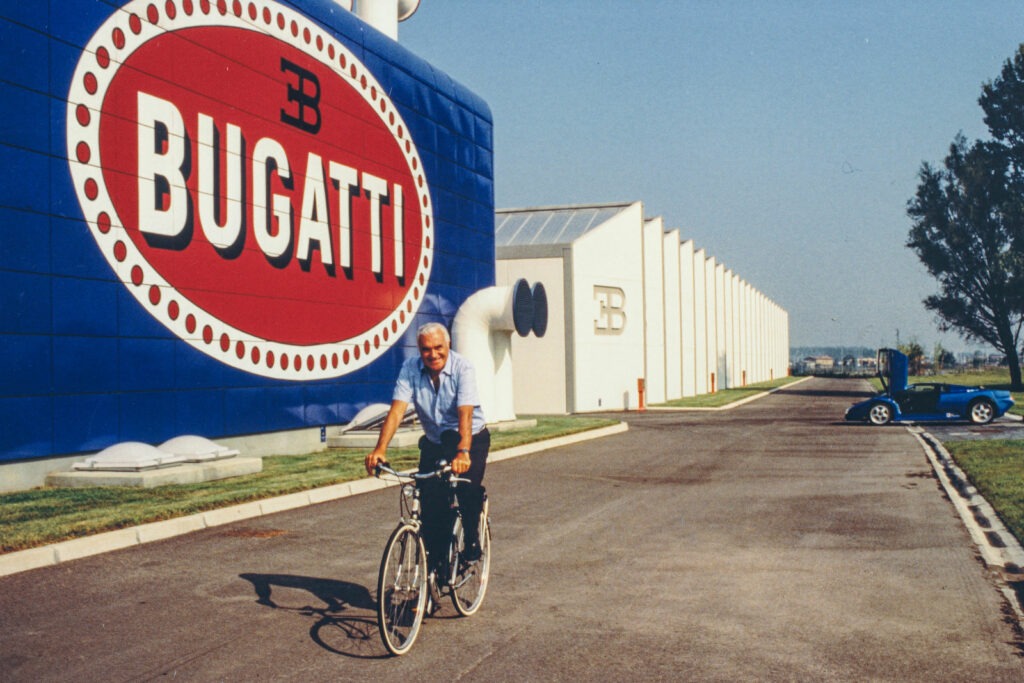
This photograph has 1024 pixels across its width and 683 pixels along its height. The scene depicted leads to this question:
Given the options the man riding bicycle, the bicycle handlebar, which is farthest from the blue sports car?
the bicycle handlebar

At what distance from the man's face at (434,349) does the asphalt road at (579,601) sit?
5.68 feet

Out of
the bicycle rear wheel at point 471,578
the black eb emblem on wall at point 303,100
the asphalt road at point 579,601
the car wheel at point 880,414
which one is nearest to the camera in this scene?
the asphalt road at point 579,601

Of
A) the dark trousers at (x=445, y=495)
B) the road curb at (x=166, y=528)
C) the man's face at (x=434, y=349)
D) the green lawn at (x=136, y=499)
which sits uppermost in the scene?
the man's face at (x=434, y=349)

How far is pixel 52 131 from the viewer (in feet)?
46.7

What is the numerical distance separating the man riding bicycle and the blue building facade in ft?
30.0

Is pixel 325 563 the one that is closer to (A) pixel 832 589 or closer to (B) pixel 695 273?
(A) pixel 832 589

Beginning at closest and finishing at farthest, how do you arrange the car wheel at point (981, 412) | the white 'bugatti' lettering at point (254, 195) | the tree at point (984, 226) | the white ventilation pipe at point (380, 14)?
the white 'bugatti' lettering at point (254, 195), the white ventilation pipe at point (380, 14), the car wheel at point (981, 412), the tree at point (984, 226)

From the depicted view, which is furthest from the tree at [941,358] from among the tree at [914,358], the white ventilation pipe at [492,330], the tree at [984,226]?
the white ventilation pipe at [492,330]

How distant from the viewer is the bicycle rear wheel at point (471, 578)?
676cm

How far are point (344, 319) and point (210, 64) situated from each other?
20.3ft

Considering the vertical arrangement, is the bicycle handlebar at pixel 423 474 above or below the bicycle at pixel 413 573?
above

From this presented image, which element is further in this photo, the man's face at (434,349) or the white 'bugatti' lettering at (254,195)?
the white 'bugatti' lettering at (254,195)

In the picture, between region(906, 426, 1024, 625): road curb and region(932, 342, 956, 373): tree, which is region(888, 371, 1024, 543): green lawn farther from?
region(932, 342, 956, 373): tree

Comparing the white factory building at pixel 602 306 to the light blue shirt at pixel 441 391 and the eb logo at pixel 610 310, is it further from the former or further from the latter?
the light blue shirt at pixel 441 391
